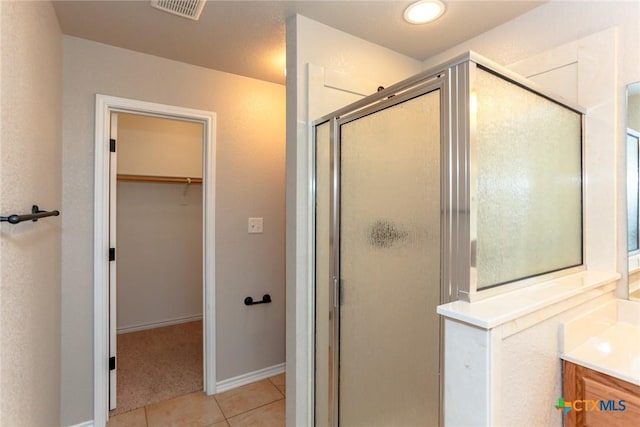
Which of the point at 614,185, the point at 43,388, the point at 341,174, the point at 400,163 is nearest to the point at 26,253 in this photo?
the point at 43,388

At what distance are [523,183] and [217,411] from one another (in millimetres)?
2331

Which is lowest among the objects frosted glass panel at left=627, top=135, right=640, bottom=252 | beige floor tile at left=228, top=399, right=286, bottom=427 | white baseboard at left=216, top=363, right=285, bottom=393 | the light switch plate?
beige floor tile at left=228, top=399, right=286, bottom=427

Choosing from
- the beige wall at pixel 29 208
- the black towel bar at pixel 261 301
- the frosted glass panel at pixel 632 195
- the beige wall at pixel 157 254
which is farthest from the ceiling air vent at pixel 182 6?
the beige wall at pixel 157 254

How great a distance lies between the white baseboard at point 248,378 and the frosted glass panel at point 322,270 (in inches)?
40.4

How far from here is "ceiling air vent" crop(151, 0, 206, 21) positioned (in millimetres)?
1626

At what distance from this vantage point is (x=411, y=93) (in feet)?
4.09

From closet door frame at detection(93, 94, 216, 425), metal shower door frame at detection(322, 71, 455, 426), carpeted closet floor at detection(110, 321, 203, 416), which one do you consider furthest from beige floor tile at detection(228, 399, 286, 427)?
closet door frame at detection(93, 94, 216, 425)

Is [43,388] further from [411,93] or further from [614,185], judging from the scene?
[614,185]

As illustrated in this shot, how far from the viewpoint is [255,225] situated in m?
2.61

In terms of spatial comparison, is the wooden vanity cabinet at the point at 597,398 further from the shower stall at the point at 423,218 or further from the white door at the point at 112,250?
the white door at the point at 112,250

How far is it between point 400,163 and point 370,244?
1.30 ft

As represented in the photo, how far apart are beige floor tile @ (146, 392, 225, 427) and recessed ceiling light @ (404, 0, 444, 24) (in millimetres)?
2732

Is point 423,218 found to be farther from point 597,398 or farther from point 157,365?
point 157,365

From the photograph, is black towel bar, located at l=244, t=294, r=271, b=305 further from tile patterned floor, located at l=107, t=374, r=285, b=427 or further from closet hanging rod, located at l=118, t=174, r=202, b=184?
closet hanging rod, located at l=118, t=174, r=202, b=184
